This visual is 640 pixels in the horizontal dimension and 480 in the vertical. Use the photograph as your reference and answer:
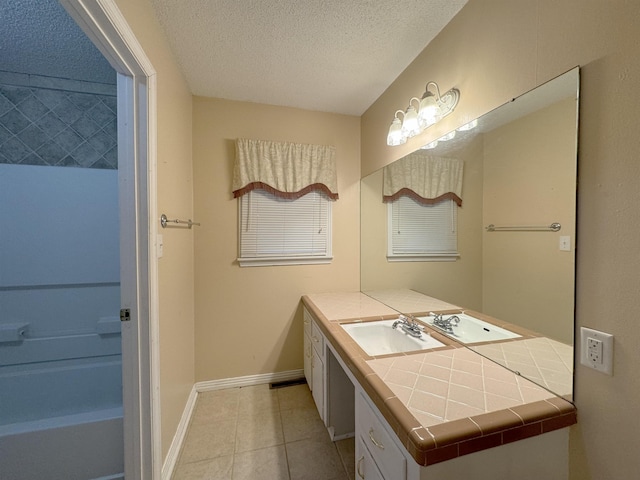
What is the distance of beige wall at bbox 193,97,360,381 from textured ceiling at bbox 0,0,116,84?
67 cm

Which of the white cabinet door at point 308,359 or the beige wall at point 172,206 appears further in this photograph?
the white cabinet door at point 308,359

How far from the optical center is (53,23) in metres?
1.34

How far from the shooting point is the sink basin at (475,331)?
43.4 inches

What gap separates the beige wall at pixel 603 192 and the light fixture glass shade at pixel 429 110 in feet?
1.38

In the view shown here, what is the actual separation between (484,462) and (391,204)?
1.53 metres

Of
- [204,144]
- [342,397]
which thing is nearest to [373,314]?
[342,397]

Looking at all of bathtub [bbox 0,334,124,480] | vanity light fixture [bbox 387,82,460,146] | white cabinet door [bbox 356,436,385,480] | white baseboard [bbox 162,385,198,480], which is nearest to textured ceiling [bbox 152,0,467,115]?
vanity light fixture [bbox 387,82,460,146]

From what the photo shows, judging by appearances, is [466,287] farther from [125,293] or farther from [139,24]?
[139,24]

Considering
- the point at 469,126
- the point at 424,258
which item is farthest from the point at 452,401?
the point at 469,126

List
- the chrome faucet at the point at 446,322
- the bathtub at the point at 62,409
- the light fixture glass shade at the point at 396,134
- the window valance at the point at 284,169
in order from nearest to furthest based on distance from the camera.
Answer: the bathtub at the point at 62,409
the chrome faucet at the point at 446,322
the light fixture glass shade at the point at 396,134
the window valance at the point at 284,169

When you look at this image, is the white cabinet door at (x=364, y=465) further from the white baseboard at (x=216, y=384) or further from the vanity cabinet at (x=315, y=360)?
the white baseboard at (x=216, y=384)

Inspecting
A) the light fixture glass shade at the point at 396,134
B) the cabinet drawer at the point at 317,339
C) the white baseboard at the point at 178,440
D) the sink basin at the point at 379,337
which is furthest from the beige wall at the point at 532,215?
the white baseboard at the point at 178,440

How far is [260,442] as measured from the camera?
1.54 m

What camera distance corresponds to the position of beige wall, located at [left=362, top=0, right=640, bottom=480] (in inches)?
26.2
